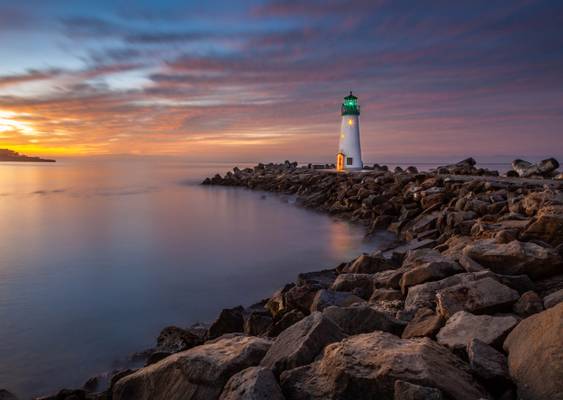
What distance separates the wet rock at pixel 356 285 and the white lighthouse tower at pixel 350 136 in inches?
934

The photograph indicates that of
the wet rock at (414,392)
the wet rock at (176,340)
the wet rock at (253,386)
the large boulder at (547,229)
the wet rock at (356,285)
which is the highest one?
the large boulder at (547,229)

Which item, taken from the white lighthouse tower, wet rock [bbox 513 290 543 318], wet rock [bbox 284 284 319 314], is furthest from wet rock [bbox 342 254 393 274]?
the white lighthouse tower

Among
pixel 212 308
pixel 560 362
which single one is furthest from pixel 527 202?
pixel 560 362

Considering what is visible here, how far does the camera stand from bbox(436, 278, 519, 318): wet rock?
293cm

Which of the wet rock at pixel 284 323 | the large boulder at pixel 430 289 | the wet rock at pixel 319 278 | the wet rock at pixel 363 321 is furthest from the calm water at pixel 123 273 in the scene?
the large boulder at pixel 430 289

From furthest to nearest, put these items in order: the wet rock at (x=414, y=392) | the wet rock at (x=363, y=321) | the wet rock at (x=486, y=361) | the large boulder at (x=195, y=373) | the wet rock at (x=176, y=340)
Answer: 1. the wet rock at (x=176, y=340)
2. the wet rock at (x=363, y=321)
3. the large boulder at (x=195, y=373)
4. the wet rock at (x=486, y=361)
5. the wet rock at (x=414, y=392)

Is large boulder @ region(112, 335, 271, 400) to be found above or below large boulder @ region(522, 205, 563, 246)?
below

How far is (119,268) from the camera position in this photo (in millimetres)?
7789

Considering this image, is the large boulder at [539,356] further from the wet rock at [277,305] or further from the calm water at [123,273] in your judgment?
the calm water at [123,273]

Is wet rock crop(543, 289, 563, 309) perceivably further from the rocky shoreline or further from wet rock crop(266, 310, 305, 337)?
wet rock crop(266, 310, 305, 337)

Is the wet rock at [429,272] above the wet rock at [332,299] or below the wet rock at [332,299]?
above

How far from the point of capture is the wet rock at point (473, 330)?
2.39 m

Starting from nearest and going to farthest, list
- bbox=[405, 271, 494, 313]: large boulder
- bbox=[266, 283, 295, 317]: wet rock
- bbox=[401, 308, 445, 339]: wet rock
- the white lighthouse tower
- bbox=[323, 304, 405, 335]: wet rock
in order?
bbox=[401, 308, 445, 339]: wet rock
bbox=[323, 304, 405, 335]: wet rock
bbox=[405, 271, 494, 313]: large boulder
bbox=[266, 283, 295, 317]: wet rock
the white lighthouse tower

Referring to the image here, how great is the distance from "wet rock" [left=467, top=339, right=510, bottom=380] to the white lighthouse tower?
2589 centimetres
